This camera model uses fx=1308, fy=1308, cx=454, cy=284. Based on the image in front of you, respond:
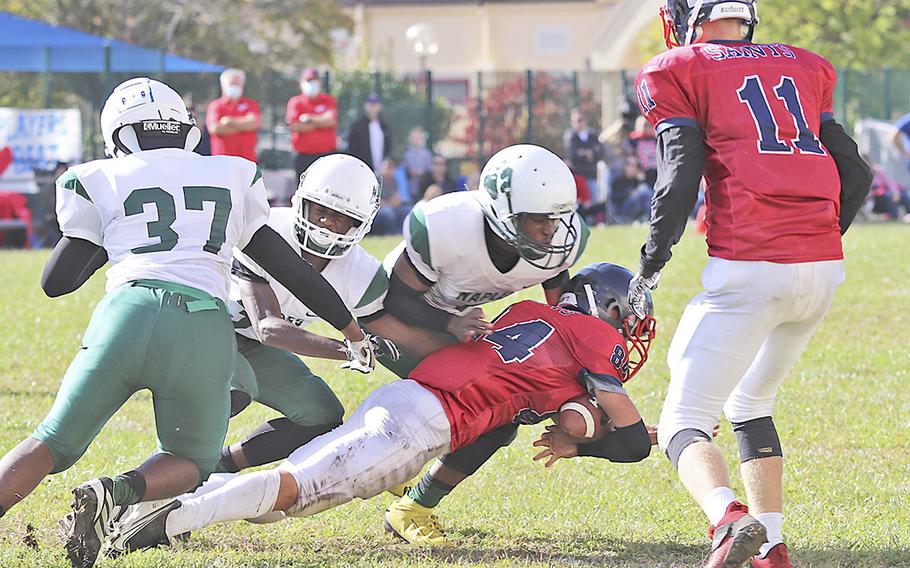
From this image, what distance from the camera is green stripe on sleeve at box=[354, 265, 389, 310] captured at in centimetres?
471

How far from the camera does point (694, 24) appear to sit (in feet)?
13.6

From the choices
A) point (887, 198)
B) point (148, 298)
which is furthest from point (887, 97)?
point (148, 298)

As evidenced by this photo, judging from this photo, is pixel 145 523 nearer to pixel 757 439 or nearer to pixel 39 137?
pixel 757 439

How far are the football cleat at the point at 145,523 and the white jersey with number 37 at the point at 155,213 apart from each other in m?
0.65

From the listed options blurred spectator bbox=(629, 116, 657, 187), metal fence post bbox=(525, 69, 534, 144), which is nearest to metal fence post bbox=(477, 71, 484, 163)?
metal fence post bbox=(525, 69, 534, 144)

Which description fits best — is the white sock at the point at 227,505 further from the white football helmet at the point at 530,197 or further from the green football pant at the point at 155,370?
the white football helmet at the point at 530,197

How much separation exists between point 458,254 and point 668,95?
1.12m

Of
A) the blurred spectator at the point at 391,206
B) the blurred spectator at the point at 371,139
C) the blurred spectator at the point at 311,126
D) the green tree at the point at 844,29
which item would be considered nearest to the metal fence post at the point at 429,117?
the blurred spectator at the point at 391,206

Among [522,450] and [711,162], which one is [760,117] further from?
[522,450]

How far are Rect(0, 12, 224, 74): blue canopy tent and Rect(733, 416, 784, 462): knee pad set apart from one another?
15.0 meters

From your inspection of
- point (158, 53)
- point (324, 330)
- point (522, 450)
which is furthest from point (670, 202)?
point (158, 53)

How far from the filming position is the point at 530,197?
4434 millimetres

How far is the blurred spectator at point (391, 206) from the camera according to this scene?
15539mm

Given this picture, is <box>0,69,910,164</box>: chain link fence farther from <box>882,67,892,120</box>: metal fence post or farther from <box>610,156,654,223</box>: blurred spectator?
<box>610,156,654,223</box>: blurred spectator
